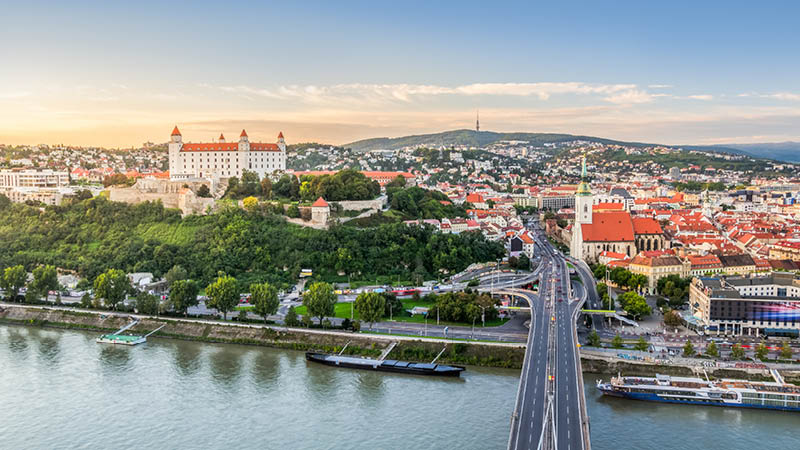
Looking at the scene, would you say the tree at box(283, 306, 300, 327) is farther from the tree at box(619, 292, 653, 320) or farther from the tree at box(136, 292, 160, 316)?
the tree at box(619, 292, 653, 320)

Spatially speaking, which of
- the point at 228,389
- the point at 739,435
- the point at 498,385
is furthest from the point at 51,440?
the point at 739,435

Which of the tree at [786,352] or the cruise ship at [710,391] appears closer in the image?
the cruise ship at [710,391]

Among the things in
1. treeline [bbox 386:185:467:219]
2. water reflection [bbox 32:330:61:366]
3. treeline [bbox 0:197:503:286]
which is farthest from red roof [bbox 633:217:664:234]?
water reflection [bbox 32:330:61:366]

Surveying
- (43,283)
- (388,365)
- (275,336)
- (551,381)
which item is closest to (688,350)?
(551,381)

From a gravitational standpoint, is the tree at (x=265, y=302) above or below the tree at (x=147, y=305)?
above

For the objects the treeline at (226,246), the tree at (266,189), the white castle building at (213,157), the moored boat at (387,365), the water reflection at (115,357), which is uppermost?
the white castle building at (213,157)

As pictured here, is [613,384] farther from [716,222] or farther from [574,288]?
[716,222]

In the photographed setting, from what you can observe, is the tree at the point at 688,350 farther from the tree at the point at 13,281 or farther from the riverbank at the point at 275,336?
the tree at the point at 13,281

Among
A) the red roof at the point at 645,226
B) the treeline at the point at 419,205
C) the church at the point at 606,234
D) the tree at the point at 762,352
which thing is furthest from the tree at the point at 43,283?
the red roof at the point at 645,226
